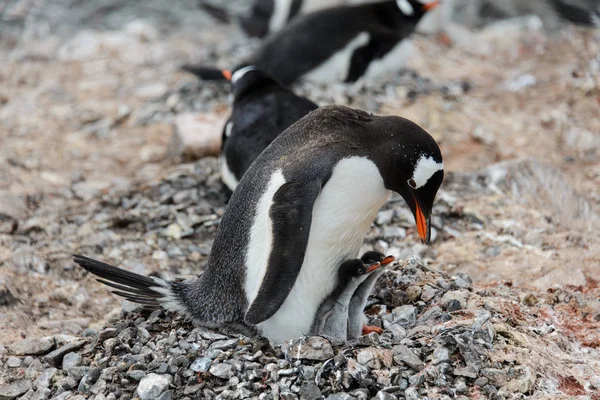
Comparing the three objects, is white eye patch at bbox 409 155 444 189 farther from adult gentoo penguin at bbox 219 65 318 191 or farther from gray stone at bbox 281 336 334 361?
adult gentoo penguin at bbox 219 65 318 191

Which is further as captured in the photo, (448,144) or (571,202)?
(448,144)

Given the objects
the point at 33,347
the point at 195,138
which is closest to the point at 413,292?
the point at 33,347

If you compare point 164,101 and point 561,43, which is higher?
point 164,101

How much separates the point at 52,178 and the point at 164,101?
1384 millimetres

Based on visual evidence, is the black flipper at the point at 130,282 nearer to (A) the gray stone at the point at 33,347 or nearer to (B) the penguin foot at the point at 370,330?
(A) the gray stone at the point at 33,347

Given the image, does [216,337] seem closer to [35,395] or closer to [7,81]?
[35,395]

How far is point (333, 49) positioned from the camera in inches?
244

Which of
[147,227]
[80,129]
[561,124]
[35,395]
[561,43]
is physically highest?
[35,395]

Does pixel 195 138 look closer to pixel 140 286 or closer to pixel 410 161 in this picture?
pixel 140 286

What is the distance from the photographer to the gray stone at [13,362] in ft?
9.44

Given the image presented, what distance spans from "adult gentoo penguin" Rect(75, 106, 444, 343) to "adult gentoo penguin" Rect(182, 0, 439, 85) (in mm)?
3162

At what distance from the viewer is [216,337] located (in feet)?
8.93

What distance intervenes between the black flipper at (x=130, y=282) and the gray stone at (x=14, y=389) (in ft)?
1.46

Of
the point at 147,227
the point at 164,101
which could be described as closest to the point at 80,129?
the point at 164,101
